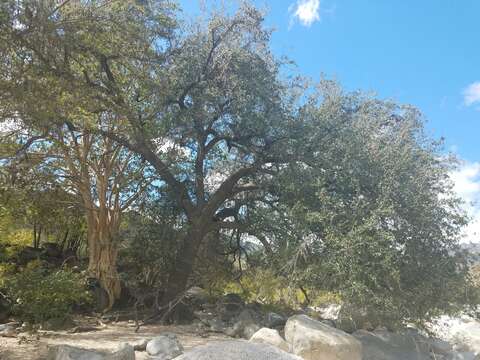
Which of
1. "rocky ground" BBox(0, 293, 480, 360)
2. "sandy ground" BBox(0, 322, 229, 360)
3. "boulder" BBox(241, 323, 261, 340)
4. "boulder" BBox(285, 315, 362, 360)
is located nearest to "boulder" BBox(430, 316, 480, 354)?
"rocky ground" BBox(0, 293, 480, 360)

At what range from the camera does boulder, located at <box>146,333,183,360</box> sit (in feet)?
23.4

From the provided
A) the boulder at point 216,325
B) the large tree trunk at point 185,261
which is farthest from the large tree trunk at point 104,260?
the boulder at point 216,325

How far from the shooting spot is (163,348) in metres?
7.34

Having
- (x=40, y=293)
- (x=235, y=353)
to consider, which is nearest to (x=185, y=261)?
(x=40, y=293)

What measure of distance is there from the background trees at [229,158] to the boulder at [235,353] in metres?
3.59

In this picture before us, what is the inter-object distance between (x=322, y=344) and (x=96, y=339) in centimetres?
451

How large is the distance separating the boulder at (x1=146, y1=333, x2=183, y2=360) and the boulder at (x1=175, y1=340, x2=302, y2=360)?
2409 millimetres

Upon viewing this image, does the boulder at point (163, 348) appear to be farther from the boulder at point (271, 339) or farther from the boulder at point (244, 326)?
the boulder at point (244, 326)

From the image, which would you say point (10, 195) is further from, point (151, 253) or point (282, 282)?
point (282, 282)

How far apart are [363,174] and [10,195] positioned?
834cm

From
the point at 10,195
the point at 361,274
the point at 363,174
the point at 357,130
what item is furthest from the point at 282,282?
the point at 10,195

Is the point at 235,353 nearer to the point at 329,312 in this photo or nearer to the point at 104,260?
the point at 104,260

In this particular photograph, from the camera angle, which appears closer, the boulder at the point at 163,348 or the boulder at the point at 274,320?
the boulder at the point at 163,348

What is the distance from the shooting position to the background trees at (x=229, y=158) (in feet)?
24.7
